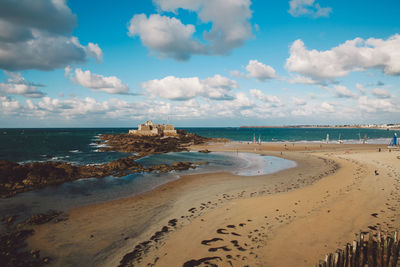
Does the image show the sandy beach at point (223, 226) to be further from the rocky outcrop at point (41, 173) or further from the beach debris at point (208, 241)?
the rocky outcrop at point (41, 173)

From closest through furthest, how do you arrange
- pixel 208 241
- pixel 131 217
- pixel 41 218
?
pixel 208 241 → pixel 41 218 → pixel 131 217

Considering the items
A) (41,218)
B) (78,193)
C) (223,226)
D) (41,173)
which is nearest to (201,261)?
(223,226)

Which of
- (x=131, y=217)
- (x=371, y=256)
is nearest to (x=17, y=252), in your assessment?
(x=131, y=217)

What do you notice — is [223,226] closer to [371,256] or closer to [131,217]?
[131,217]

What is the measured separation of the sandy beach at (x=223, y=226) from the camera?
8344 millimetres

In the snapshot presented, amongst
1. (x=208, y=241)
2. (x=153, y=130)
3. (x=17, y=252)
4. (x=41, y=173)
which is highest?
(x=153, y=130)

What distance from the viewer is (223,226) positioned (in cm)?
1062

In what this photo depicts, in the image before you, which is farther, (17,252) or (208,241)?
(208,241)

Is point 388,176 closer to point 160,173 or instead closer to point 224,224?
point 224,224

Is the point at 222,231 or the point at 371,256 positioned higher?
the point at 371,256

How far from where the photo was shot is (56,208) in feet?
46.8

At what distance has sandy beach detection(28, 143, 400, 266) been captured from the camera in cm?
834

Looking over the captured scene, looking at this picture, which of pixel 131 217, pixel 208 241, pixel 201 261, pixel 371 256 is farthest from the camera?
pixel 131 217

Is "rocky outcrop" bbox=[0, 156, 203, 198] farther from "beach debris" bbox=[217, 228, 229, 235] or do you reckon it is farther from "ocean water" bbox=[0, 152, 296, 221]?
"beach debris" bbox=[217, 228, 229, 235]
